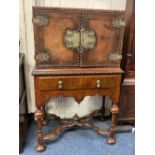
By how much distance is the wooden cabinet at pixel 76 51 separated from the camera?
1.51m

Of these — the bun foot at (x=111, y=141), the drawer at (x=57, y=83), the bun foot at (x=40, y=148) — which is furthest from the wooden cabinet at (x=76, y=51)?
the bun foot at (x=111, y=141)

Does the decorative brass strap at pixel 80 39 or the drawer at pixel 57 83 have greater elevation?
the decorative brass strap at pixel 80 39

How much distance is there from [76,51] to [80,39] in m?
0.10

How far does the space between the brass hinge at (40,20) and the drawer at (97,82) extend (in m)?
0.54

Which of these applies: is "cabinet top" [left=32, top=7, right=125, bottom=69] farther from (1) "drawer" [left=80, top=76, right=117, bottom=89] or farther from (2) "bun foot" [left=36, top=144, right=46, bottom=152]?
(2) "bun foot" [left=36, top=144, right=46, bottom=152]

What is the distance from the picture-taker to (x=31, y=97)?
2.18 meters

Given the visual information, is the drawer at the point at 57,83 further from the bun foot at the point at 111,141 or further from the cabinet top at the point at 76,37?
the bun foot at the point at 111,141

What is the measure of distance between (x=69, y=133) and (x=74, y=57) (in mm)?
889

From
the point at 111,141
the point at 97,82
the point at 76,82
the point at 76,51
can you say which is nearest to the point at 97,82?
the point at 97,82

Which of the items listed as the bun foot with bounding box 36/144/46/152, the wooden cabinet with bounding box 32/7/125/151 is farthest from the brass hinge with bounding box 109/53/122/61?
the bun foot with bounding box 36/144/46/152

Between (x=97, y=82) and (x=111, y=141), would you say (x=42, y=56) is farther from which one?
(x=111, y=141)

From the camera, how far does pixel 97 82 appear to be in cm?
165

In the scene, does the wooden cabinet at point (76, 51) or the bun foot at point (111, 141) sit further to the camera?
the bun foot at point (111, 141)
